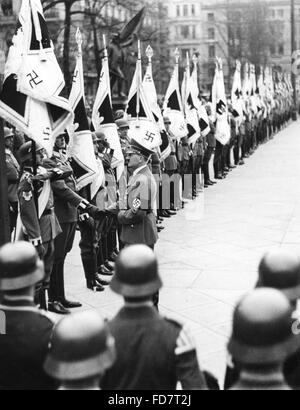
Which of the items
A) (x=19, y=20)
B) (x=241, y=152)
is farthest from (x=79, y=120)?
(x=241, y=152)

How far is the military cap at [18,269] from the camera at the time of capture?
312 centimetres

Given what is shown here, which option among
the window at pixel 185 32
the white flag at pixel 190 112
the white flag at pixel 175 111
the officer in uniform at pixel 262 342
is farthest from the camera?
the window at pixel 185 32

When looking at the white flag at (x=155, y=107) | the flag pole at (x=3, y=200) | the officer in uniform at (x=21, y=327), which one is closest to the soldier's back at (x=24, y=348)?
the officer in uniform at (x=21, y=327)

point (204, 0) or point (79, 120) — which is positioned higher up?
point (204, 0)

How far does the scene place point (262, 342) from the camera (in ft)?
7.63

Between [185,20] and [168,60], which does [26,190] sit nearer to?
[168,60]

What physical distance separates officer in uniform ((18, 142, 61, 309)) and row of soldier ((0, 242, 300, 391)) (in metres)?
3.04

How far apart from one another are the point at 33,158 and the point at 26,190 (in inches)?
12.3

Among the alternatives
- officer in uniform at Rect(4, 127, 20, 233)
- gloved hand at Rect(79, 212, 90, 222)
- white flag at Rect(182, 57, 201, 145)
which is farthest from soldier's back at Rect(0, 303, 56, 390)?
white flag at Rect(182, 57, 201, 145)

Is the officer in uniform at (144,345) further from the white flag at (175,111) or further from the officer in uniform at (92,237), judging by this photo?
the white flag at (175,111)

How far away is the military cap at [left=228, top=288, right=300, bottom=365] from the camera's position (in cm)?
232

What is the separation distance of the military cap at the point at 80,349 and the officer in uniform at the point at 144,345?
0.52 m

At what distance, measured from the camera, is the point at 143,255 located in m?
3.04
